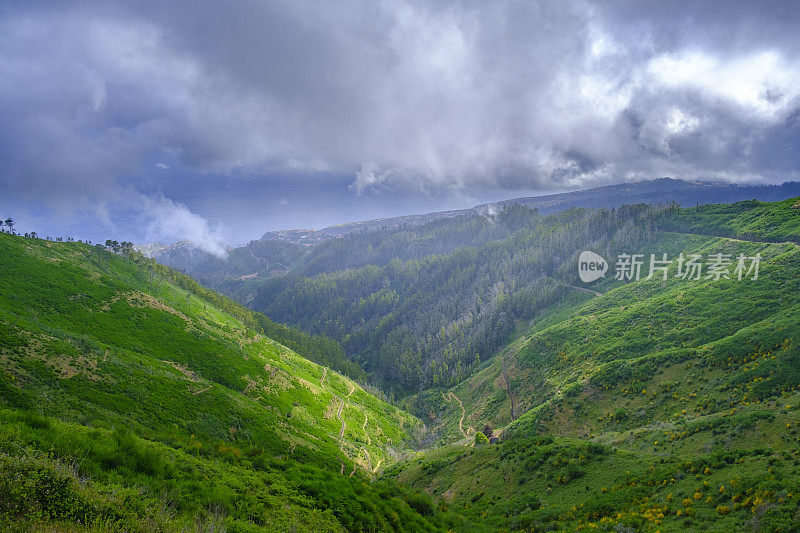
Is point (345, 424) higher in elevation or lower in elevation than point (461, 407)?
higher

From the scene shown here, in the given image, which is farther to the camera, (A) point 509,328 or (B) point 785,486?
(A) point 509,328

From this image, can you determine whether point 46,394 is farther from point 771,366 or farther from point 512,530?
point 771,366

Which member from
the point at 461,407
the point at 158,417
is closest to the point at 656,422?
the point at 158,417

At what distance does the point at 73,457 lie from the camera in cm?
1090

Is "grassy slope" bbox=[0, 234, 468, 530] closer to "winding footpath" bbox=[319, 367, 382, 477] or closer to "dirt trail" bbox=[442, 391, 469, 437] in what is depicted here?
"winding footpath" bbox=[319, 367, 382, 477]

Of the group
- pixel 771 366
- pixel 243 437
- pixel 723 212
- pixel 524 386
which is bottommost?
pixel 524 386

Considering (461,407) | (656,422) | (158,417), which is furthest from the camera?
(461,407)

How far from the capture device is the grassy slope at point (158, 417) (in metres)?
10.5

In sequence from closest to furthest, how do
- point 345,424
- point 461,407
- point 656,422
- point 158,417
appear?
point 158,417 → point 656,422 → point 345,424 → point 461,407

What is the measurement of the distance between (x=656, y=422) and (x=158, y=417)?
60362 millimetres

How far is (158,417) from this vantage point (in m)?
37.9

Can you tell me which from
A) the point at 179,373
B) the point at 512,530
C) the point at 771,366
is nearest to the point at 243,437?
the point at 179,373

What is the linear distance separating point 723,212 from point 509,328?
121570 mm

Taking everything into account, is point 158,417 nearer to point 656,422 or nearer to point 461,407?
point 656,422
